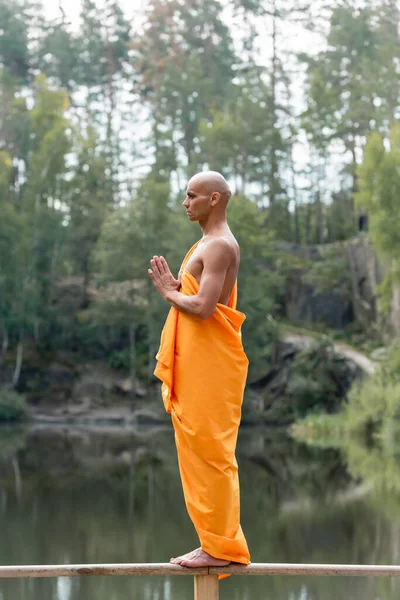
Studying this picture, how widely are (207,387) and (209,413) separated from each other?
0.31ft

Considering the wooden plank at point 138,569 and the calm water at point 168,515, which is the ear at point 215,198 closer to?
the wooden plank at point 138,569

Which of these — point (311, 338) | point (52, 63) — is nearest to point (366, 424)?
point (311, 338)

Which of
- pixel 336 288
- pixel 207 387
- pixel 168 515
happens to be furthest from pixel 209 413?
pixel 336 288

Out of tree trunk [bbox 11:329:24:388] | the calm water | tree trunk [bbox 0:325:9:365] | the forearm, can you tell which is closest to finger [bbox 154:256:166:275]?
the forearm

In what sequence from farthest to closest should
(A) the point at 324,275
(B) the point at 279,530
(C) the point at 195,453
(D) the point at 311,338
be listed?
1. (A) the point at 324,275
2. (D) the point at 311,338
3. (B) the point at 279,530
4. (C) the point at 195,453

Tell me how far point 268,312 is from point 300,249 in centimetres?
413

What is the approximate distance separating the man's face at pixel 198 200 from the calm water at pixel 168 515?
18.9 feet

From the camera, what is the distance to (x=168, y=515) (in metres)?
12.8

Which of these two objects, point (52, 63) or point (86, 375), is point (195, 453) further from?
point (52, 63)

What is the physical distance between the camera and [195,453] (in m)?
3.41

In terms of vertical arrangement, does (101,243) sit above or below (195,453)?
above

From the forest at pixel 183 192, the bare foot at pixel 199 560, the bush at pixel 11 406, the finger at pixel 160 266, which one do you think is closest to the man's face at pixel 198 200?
the finger at pixel 160 266

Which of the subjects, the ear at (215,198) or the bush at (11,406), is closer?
the ear at (215,198)

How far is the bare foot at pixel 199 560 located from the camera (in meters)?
3.35
